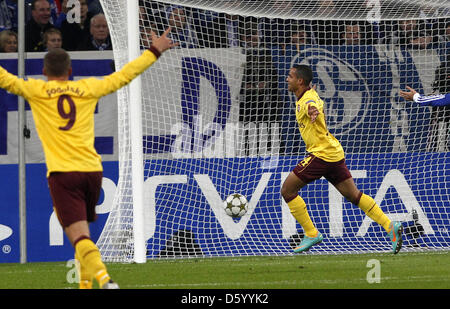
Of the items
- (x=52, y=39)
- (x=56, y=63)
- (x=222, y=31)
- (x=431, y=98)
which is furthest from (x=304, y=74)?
(x=56, y=63)

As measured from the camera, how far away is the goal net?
11242 mm

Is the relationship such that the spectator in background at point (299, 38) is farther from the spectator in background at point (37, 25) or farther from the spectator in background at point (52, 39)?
the spectator in background at point (37, 25)

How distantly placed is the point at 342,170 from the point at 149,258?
8.54 feet

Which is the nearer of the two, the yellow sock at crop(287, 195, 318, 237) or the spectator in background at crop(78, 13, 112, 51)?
the yellow sock at crop(287, 195, 318, 237)

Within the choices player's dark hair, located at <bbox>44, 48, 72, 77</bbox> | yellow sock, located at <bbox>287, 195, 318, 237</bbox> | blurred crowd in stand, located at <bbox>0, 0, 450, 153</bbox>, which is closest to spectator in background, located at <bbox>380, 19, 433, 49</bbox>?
blurred crowd in stand, located at <bbox>0, 0, 450, 153</bbox>

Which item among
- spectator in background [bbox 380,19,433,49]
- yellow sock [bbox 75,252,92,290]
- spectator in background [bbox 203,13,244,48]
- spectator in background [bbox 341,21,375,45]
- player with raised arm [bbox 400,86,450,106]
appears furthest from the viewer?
spectator in background [bbox 341,21,375,45]

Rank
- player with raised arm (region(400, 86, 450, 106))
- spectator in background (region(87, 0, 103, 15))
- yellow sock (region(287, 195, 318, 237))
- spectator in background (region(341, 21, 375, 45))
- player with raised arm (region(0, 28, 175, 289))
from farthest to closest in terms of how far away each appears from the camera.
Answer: spectator in background (region(87, 0, 103, 15))
spectator in background (region(341, 21, 375, 45))
yellow sock (region(287, 195, 318, 237))
player with raised arm (region(400, 86, 450, 106))
player with raised arm (region(0, 28, 175, 289))

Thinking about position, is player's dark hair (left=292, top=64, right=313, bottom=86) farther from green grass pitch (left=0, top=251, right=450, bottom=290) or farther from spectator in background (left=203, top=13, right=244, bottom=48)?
green grass pitch (left=0, top=251, right=450, bottom=290)

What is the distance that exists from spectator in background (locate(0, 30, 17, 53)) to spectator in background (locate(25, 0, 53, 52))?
170 millimetres

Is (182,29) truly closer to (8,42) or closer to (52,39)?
(52,39)

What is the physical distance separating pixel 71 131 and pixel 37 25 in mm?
5740

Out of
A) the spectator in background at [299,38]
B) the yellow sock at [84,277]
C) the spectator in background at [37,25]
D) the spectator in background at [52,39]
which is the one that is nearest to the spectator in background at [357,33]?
the spectator in background at [299,38]

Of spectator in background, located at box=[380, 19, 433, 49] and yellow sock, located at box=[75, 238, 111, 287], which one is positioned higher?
spectator in background, located at box=[380, 19, 433, 49]

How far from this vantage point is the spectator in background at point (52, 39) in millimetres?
11320
